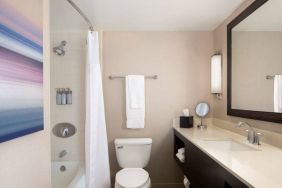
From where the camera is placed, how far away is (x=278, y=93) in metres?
1.50

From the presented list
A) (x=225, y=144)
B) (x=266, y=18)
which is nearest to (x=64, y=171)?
(x=225, y=144)

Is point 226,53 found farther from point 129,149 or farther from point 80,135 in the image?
point 80,135

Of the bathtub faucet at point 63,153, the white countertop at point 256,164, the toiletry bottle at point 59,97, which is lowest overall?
the bathtub faucet at point 63,153

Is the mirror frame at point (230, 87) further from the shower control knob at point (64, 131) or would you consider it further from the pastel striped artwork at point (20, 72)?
the shower control knob at point (64, 131)

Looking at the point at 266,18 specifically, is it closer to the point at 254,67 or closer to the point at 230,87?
the point at 254,67

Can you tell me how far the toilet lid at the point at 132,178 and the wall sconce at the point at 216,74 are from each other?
1.33m

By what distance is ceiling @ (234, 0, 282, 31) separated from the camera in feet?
4.91

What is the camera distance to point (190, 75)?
2.72m

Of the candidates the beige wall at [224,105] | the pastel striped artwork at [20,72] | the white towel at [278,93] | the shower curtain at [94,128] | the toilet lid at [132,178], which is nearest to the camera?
the pastel striped artwork at [20,72]

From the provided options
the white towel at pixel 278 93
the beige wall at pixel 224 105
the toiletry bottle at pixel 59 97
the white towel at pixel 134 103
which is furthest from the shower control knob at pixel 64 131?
the white towel at pixel 278 93

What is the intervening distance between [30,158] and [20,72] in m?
0.44

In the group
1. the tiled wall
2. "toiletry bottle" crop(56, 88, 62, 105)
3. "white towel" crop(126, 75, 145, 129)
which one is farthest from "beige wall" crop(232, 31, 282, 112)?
"toiletry bottle" crop(56, 88, 62, 105)

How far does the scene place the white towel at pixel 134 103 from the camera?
8.50 feet

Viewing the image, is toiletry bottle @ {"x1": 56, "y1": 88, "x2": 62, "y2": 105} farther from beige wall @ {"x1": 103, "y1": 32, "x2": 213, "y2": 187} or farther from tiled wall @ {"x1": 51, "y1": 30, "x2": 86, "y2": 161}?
beige wall @ {"x1": 103, "y1": 32, "x2": 213, "y2": 187}
